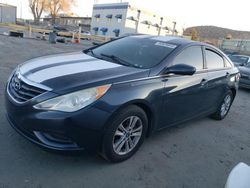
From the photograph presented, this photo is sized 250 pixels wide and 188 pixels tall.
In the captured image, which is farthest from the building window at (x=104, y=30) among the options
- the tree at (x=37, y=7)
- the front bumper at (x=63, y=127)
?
the front bumper at (x=63, y=127)

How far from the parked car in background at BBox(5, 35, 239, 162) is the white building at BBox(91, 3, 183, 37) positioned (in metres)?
45.2

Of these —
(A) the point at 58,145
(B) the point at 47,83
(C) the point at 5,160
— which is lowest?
(C) the point at 5,160

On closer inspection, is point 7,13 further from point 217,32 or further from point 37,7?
point 217,32

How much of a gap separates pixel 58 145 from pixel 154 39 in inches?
95.0

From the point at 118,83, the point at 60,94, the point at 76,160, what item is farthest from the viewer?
the point at 76,160

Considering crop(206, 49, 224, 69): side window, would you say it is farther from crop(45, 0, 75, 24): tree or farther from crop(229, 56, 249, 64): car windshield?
crop(45, 0, 75, 24): tree

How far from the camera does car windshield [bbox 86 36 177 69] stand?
3459mm

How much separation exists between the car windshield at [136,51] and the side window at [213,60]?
1005 mm

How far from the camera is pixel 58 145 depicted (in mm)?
2604

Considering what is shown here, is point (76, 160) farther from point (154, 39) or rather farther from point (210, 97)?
point (210, 97)

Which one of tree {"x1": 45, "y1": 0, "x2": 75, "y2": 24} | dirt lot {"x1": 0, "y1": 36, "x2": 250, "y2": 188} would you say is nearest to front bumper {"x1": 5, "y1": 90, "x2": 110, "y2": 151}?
dirt lot {"x1": 0, "y1": 36, "x2": 250, "y2": 188}

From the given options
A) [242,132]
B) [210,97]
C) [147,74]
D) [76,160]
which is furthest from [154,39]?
[242,132]

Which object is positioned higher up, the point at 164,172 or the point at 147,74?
the point at 147,74

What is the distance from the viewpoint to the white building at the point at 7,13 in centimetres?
3875
